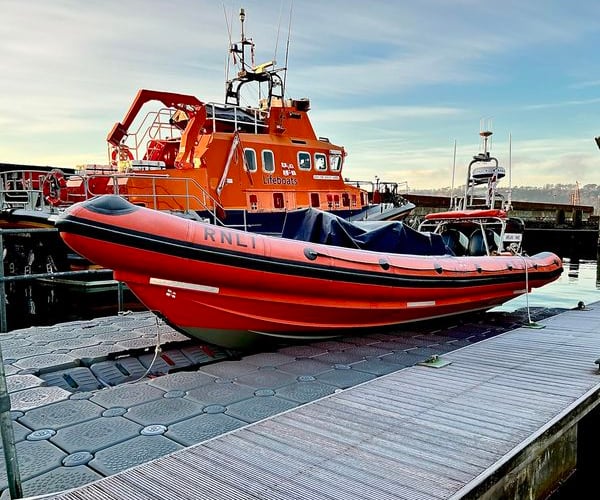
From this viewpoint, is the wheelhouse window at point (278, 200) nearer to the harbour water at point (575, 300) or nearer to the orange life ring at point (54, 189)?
the orange life ring at point (54, 189)

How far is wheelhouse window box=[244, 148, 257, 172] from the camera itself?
1133 cm

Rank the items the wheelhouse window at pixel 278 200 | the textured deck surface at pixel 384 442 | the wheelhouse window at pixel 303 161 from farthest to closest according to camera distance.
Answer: the wheelhouse window at pixel 303 161, the wheelhouse window at pixel 278 200, the textured deck surface at pixel 384 442

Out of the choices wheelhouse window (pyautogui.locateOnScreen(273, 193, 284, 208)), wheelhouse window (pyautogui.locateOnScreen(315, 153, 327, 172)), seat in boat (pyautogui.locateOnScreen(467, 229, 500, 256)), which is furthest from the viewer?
wheelhouse window (pyautogui.locateOnScreen(315, 153, 327, 172))

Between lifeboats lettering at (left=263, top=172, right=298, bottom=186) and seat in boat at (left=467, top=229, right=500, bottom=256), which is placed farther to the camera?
lifeboats lettering at (left=263, top=172, right=298, bottom=186)

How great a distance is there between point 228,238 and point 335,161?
948cm

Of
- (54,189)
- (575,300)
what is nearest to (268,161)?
(54,189)

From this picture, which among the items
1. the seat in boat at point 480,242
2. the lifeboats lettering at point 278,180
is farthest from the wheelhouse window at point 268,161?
the seat in boat at point 480,242

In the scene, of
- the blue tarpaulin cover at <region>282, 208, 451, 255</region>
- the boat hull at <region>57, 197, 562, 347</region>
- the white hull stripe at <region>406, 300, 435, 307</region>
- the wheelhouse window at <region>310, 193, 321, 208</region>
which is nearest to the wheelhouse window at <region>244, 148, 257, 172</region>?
the wheelhouse window at <region>310, 193, 321, 208</region>

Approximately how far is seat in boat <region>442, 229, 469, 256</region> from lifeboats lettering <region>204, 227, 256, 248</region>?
4.71 meters

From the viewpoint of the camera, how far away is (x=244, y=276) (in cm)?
434

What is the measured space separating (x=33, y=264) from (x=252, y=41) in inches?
324

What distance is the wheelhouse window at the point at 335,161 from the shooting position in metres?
13.3

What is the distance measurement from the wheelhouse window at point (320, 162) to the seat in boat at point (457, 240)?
5394mm

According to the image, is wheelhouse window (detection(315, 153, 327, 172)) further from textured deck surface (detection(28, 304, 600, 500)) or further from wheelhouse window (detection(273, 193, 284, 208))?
textured deck surface (detection(28, 304, 600, 500))
